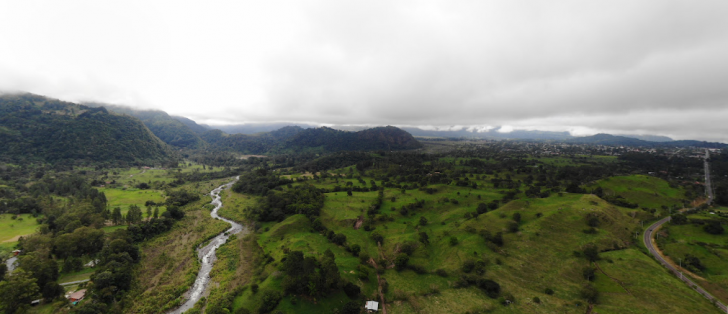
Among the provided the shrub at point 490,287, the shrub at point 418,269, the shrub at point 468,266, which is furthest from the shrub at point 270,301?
the shrub at point 490,287

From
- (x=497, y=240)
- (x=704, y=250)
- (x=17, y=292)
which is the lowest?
(x=17, y=292)

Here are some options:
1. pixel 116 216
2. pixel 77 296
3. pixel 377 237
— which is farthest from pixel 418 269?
pixel 116 216

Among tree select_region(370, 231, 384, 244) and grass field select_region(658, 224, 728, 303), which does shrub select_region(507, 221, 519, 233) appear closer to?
grass field select_region(658, 224, 728, 303)

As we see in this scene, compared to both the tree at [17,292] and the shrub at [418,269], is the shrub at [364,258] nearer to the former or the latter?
the shrub at [418,269]

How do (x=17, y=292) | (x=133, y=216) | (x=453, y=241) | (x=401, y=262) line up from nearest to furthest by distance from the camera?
1. (x=17, y=292)
2. (x=401, y=262)
3. (x=453, y=241)
4. (x=133, y=216)

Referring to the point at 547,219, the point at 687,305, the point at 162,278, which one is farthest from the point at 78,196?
the point at 687,305

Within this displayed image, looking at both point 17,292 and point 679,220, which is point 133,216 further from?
point 679,220

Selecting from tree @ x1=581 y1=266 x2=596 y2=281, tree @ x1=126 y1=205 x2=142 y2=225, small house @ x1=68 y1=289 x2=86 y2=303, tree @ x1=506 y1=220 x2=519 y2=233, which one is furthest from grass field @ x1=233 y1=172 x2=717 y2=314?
tree @ x1=126 y1=205 x2=142 y2=225

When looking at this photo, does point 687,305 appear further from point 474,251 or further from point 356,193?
point 356,193
